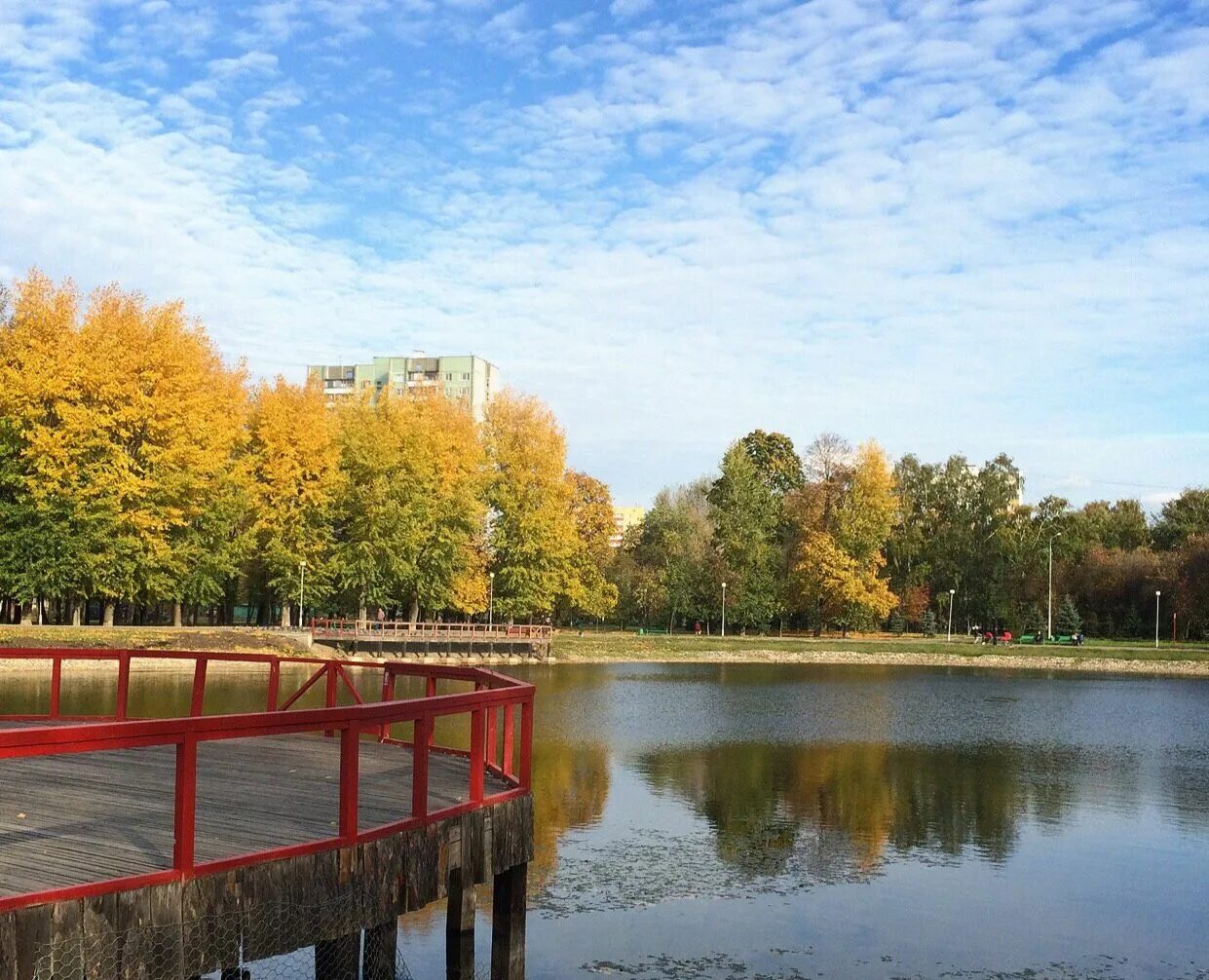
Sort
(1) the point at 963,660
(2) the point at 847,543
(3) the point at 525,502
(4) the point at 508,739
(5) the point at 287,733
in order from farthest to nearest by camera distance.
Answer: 1. (2) the point at 847,543
2. (1) the point at 963,660
3. (3) the point at 525,502
4. (4) the point at 508,739
5. (5) the point at 287,733

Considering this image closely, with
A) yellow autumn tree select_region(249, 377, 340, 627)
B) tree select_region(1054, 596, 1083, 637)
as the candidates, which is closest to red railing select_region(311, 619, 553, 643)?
yellow autumn tree select_region(249, 377, 340, 627)

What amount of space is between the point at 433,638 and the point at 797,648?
25790 mm

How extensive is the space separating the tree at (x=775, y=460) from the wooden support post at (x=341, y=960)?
88.9 meters

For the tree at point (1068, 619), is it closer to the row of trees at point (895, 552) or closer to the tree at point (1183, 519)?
the row of trees at point (895, 552)

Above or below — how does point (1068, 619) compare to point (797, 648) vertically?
above

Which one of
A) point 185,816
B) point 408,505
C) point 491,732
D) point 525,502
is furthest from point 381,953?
point 525,502

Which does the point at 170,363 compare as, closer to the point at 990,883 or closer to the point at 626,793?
the point at 626,793

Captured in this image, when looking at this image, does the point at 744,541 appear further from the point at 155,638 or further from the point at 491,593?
the point at 155,638

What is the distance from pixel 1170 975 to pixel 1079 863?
18.0ft

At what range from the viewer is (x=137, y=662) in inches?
1834

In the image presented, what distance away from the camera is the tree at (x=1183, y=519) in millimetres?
94688

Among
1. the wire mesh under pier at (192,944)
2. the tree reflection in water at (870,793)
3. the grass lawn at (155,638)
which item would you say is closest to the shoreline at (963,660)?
the grass lawn at (155,638)

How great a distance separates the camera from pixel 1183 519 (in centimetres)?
9688

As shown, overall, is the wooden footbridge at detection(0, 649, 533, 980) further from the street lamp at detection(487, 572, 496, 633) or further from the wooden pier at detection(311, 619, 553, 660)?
the street lamp at detection(487, 572, 496, 633)
